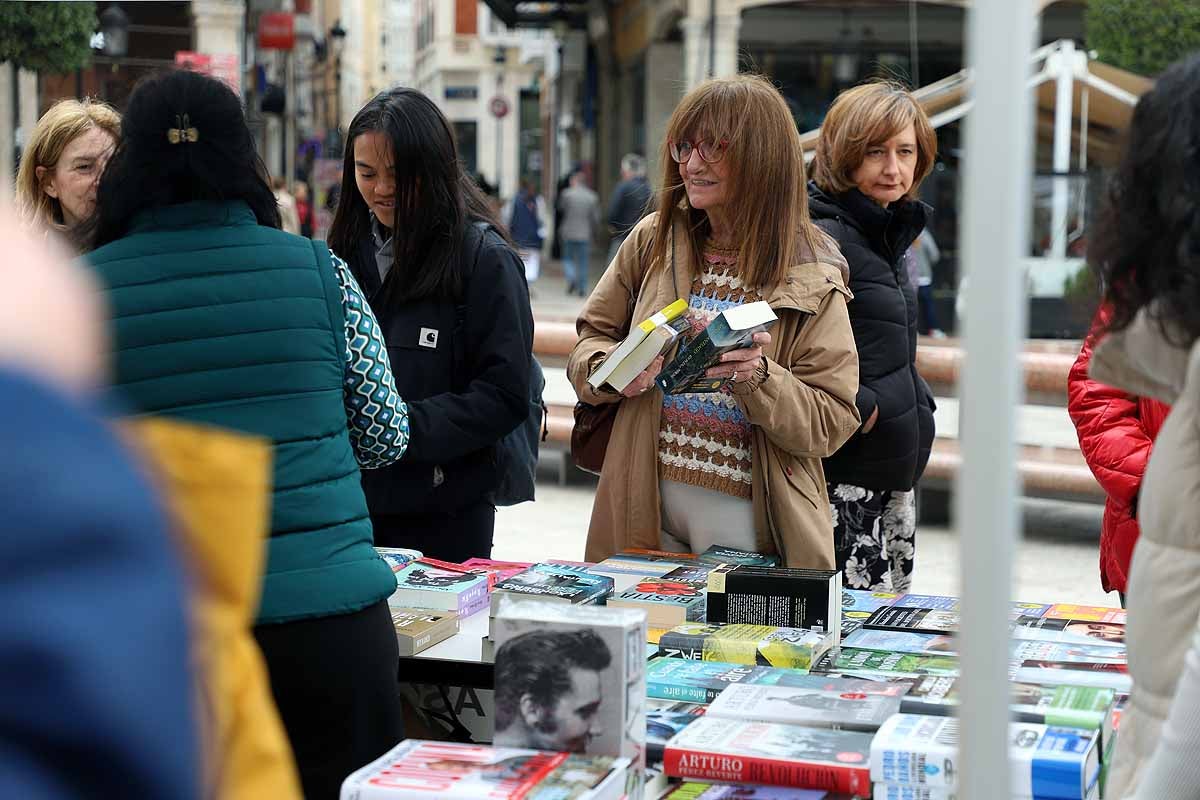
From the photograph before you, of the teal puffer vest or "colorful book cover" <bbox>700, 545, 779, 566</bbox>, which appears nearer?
the teal puffer vest

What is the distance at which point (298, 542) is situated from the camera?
212cm

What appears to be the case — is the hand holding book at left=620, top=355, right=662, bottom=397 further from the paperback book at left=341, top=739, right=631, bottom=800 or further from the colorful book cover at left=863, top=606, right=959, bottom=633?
the paperback book at left=341, top=739, right=631, bottom=800

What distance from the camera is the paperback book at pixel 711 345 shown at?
2787 mm

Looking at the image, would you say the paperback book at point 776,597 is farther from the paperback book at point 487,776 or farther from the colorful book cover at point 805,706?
the paperback book at point 487,776

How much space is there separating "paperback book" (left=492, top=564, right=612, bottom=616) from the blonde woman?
1.62 metres

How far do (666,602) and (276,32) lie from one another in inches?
889

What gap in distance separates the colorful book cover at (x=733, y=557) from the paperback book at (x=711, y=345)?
1.25ft

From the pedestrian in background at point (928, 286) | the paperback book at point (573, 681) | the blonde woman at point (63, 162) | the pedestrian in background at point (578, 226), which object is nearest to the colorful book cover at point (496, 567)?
the paperback book at point (573, 681)

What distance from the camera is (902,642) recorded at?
2648 millimetres

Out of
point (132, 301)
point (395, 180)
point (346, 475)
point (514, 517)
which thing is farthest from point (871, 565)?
point (514, 517)

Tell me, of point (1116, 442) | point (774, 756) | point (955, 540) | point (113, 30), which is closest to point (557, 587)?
point (774, 756)

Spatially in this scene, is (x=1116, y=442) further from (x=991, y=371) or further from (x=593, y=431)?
(x=991, y=371)

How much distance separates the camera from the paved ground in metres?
6.19

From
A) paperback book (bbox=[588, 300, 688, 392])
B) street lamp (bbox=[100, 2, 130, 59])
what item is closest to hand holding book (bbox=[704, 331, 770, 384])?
paperback book (bbox=[588, 300, 688, 392])
